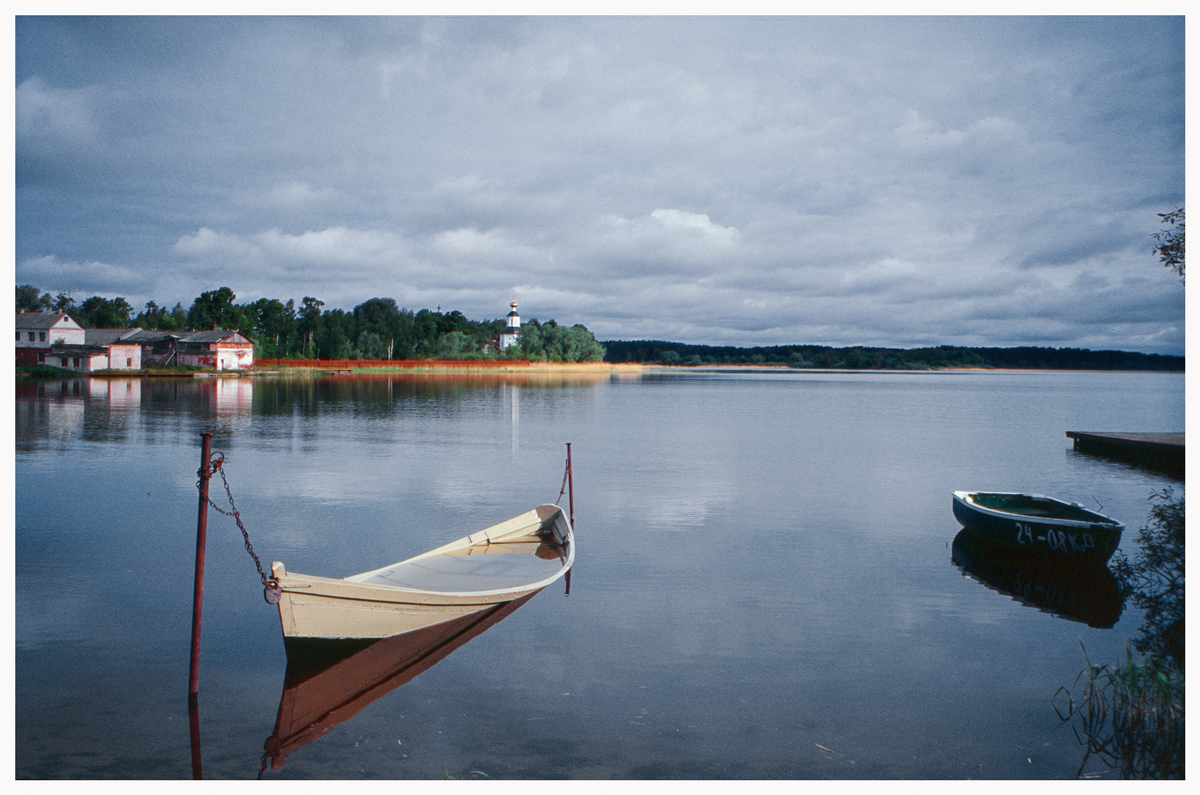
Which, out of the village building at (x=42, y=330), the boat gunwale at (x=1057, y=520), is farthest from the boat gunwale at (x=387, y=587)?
the village building at (x=42, y=330)

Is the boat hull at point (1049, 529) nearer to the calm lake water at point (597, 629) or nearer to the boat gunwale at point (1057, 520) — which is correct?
the boat gunwale at point (1057, 520)

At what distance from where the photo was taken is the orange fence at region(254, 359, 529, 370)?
391 ft

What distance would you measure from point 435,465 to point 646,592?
54.0ft

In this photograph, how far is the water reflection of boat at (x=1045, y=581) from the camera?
12.8m

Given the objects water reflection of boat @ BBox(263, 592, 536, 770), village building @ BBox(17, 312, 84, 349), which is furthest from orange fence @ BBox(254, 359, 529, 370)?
water reflection of boat @ BBox(263, 592, 536, 770)

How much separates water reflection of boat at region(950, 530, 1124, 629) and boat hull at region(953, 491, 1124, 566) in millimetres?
298

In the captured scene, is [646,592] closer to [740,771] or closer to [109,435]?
[740,771]

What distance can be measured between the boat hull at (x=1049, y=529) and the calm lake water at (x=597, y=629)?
1066mm

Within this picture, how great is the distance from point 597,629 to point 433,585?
2591mm

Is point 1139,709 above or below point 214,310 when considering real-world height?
below

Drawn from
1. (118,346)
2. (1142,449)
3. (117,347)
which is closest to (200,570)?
(1142,449)

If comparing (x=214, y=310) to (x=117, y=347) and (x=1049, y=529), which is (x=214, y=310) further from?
(x=1049, y=529)

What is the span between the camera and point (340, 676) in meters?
9.28
